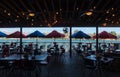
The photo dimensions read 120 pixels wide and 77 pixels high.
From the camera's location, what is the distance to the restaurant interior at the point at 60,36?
11010 millimetres

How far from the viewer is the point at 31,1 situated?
11.3 metres

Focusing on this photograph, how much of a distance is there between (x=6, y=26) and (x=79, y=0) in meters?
13.8

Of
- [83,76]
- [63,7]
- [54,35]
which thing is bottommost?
[83,76]

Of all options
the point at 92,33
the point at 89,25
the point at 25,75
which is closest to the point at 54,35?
the point at 89,25

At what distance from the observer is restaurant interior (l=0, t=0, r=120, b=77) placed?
36.1 ft

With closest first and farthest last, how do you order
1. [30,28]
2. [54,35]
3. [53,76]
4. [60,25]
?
[53,76]
[54,35]
[60,25]
[30,28]

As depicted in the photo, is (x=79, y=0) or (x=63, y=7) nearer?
(x=79, y=0)

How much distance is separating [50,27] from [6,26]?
154 inches

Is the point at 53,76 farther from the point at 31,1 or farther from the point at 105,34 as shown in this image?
the point at 105,34

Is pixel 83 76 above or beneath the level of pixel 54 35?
beneath

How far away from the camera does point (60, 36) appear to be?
1958 cm

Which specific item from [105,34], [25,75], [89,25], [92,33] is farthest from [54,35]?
[25,75]

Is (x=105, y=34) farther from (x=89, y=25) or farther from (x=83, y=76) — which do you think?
(x=83, y=76)

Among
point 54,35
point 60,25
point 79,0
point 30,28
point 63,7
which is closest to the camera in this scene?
point 79,0
